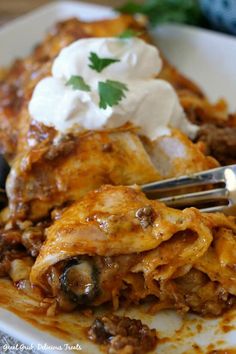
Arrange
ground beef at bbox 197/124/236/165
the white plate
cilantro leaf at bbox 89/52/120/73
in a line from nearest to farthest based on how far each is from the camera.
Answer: cilantro leaf at bbox 89/52/120/73 < ground beef at bbox 197/124/236/165 < the white plate

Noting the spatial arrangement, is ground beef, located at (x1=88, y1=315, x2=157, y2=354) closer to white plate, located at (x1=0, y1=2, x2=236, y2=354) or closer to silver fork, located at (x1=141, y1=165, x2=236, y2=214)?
silver fork, located at (x1=141, y1=165, x2=236, y2=214)

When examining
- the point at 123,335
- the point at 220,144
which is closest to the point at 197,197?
the point at 220,144

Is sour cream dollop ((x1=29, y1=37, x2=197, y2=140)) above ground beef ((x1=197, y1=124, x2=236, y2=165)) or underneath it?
above

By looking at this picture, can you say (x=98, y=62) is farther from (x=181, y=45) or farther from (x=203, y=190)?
(x=181, y=45)

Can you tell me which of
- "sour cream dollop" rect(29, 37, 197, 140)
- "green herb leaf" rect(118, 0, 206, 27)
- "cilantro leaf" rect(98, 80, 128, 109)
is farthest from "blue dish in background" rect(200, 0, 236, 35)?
"cilantro leaf" rect(98, 80, 128, 109)

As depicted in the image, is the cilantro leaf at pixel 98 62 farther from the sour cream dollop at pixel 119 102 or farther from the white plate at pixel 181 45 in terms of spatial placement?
the white plate at pixel 181 45

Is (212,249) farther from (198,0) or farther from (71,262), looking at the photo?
(198,0)
